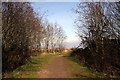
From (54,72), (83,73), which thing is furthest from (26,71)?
(83,73)

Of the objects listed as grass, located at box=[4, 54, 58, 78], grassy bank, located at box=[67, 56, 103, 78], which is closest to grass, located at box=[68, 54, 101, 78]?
grassy bank, located at box=[67, 56, 103, 78]

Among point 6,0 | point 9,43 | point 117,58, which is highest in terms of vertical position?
point 6,0

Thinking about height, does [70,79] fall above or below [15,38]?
below

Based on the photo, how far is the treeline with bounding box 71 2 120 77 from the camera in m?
19.3

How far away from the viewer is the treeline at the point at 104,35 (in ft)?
63.4

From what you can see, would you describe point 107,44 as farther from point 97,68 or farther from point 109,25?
point 109,25

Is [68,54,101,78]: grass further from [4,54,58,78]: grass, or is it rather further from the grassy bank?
[4,54,58,78]: grass

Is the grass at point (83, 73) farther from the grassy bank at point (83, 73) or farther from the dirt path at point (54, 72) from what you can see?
the dirt path at point (54, 72)

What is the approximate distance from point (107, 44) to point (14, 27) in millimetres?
9546

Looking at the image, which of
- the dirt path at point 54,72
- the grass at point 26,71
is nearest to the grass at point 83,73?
the dirt path at point 54,72

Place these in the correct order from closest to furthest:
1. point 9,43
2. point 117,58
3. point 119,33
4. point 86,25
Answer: point 119,33 → point 117,58 → point 9,43 → point 86,25

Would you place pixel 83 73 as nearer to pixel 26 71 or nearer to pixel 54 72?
pixel 54 72

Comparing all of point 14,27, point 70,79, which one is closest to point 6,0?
point 14,27

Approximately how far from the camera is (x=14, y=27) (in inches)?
1059
